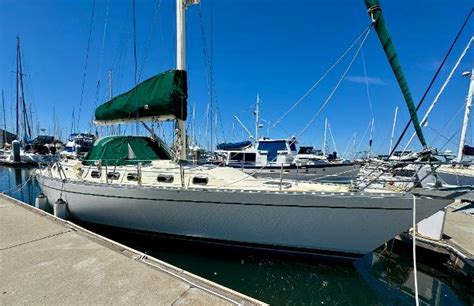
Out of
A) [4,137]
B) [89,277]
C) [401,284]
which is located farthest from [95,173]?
[4,137]

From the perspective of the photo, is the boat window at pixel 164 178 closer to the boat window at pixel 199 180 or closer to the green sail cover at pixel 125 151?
the boat window at pixel 199 180

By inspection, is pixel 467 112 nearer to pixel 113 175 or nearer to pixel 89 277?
pixel 113 175

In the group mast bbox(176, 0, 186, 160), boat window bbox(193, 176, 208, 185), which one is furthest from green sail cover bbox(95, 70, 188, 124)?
boat window bbox(193, 176, 208, 185)

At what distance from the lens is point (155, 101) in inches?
273

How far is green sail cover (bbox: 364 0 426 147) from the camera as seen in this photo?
4039 mm

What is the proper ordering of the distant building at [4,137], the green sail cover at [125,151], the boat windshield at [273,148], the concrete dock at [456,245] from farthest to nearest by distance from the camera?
the distant building at [4,137]
the boat windshield at [273,148]
the green sail cover at [125,151]
the concrete dock at [456,245]

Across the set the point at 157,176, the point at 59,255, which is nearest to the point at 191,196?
the point at 157,176

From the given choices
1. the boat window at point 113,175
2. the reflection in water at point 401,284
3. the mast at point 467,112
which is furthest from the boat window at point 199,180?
the mast at point 467,112

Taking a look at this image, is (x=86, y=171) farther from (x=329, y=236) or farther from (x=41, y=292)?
(x=329, y=236)

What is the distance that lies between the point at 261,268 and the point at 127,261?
2.89 m

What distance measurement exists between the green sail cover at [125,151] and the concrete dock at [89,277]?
10.3ft

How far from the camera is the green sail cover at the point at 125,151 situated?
7.58 m

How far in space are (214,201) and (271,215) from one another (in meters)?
1.26

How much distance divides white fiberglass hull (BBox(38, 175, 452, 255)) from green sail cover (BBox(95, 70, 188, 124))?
87.3 inches
